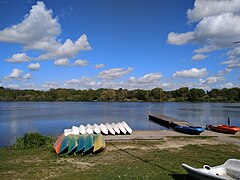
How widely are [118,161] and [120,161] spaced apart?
3.2 inches

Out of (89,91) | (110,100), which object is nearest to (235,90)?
(110,100)

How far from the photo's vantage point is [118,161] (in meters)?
9.80

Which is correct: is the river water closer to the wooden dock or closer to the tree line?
the wooden dock

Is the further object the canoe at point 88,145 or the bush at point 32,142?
the bush at point 32,142

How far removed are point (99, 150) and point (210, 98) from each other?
137 metres

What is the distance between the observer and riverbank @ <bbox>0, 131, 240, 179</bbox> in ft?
25.8

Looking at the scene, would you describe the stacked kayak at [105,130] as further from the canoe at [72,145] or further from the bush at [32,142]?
the canoe at [72,145]

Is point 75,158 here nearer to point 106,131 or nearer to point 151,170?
point 151,170

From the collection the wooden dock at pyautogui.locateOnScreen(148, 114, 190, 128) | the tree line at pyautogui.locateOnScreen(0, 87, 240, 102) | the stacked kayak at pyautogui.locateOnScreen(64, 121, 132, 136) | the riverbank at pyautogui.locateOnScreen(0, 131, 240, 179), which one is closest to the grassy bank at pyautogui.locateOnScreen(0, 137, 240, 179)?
the riverbank at pyautogui.locateOnScreen(0, 131, 240, 179)

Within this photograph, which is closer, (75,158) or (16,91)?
(75,158)

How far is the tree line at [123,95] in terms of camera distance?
135 metres

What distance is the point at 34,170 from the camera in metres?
8.43

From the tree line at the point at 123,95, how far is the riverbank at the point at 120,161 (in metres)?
123

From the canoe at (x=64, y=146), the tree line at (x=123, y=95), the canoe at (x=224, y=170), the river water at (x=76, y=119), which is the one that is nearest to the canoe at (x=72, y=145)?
the canoe at (x=64, y=146)
